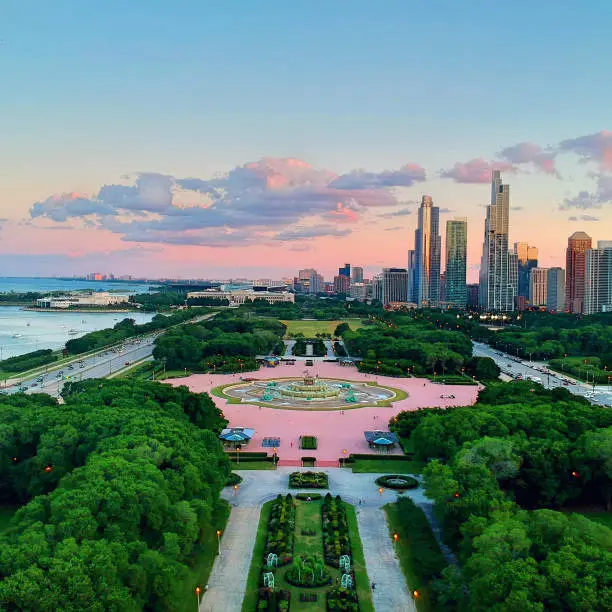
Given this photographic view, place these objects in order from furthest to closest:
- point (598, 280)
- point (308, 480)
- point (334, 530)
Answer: point (598, 280) < point (308, 480) < point (334, 530)

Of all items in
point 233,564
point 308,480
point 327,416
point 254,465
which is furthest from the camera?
point 327,416

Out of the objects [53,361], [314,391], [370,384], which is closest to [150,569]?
[314,391]

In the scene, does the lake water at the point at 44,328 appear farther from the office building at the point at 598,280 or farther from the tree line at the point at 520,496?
the office building at the point at 598,280

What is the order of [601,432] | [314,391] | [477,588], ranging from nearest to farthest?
1. [477,588]
2. [601,432]
3. [314,391]

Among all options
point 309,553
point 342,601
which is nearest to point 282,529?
point 309,553

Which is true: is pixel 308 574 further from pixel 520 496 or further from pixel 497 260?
pixel 497 260

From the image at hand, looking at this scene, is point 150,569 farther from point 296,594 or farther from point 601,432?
point 601,432

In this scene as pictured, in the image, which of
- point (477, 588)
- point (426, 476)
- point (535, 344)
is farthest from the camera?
point (535, 344)

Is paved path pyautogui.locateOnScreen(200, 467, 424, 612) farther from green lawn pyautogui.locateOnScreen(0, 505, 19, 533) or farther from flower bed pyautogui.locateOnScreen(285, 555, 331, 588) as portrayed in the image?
green lawn pyautogui.locateOnScreen(0, 505, 19, 533)
